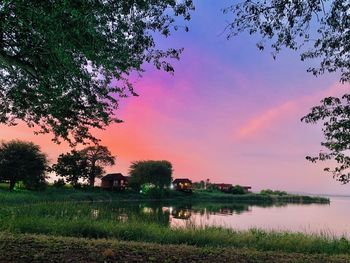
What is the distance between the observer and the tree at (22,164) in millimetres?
62603

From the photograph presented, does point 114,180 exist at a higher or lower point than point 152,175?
lower

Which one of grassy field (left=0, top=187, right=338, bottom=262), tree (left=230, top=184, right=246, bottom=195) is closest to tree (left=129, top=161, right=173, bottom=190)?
tree (left=230, top=184, right=246, bottom=195)

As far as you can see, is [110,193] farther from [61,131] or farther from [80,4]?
[80,4]

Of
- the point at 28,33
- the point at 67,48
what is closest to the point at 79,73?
the point at 28,33

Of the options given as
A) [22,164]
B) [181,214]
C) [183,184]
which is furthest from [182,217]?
[183,184]

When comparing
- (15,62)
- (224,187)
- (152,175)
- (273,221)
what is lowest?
(273,221)

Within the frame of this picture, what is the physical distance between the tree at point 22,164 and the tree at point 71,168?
669 inches

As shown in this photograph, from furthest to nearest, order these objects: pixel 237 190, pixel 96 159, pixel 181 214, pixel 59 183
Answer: pixel 237 190, pixel 96 159, pixel 59 183, pixel 181 214

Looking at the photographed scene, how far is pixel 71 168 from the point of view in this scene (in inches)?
3334

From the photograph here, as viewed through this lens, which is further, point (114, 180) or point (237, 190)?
point (237, 190)

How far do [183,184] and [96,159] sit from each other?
110 ft

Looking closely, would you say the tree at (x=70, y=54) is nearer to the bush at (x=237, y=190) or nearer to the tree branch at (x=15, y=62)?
the tree branch at (x=15, y=62)

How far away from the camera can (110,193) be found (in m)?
81.6

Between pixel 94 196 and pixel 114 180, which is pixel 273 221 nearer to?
pixel 94 196
